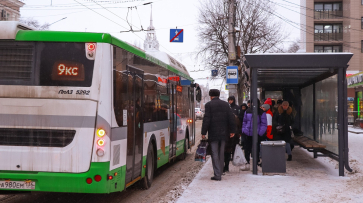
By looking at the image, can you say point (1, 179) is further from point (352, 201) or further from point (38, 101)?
point (352, 201)

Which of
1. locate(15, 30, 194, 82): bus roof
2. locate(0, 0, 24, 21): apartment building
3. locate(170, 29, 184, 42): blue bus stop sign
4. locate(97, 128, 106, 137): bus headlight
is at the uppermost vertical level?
locate(0, 0, 24, 21): apartment building

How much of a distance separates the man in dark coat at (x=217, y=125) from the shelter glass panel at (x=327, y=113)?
121 inches

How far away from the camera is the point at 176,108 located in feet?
40.5

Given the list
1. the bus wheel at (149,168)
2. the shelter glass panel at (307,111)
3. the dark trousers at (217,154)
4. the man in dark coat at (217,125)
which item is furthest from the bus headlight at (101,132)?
the shelter glass panel at (307,111)

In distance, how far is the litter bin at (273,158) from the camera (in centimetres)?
1020

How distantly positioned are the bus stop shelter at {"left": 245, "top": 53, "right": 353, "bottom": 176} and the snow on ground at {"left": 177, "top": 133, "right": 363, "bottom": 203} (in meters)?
0.52

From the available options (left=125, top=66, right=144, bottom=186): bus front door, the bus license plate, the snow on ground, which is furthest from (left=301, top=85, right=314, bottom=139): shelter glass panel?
the bus license plate

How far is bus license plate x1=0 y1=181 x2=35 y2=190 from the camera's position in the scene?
6.24 meters

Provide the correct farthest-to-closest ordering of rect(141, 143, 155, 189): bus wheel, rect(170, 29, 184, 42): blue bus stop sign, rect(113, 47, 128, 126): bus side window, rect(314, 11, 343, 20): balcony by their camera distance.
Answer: rect(314, 11, 343, 20): balcony < rect(170, 29, 184, 42): blue bus stop sign < rect(141, 143, 155, 189): bus wheel < rect(113, 47, 128, 126): bus side window

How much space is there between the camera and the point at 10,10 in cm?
5038

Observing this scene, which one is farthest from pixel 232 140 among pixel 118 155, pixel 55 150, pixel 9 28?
pixel 9 28

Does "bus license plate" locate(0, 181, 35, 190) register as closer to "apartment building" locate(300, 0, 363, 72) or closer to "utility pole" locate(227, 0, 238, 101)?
"utility pole" locate(227, 0, 238, 101)

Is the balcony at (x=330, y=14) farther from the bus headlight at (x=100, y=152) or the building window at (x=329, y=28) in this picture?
the bus headlight at (x=100, y=152)

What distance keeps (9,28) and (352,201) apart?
617 cm
